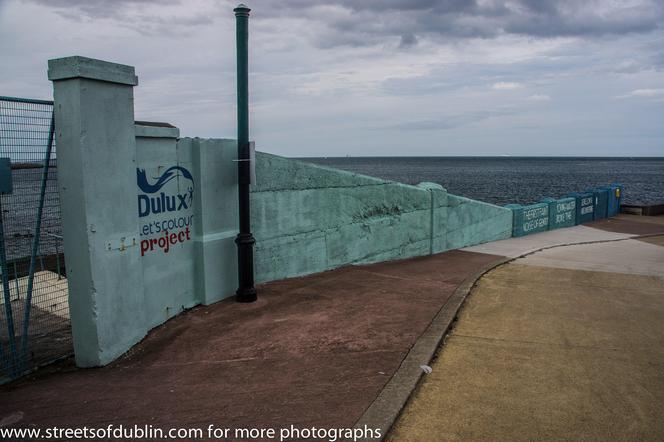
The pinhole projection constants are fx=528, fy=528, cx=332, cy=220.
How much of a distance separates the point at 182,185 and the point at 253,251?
1.71 m

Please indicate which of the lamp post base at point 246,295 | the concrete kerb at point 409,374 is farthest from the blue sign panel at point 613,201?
the lamp post base at point 246,295

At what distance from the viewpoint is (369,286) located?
27.7 ft

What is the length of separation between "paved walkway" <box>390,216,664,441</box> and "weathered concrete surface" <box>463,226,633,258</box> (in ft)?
11.1

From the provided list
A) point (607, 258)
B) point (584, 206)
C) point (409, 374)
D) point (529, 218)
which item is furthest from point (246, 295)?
point (584, 206)

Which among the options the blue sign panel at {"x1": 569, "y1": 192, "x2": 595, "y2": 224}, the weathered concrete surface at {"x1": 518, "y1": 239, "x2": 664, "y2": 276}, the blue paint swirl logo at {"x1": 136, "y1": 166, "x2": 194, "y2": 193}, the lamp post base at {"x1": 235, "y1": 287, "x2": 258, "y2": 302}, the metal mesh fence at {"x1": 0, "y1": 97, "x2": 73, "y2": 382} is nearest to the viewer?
the metal mesh fence at {"x1": 0, "y1": 97, "x2": 73, "y2": 382}

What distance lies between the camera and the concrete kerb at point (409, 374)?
4172mm

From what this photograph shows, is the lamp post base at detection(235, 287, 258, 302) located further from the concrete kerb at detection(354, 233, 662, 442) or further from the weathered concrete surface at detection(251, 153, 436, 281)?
the concrete kerb at detection(354, 233, 662, 442)

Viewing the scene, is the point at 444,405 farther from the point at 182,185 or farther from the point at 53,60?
the point at 53,60

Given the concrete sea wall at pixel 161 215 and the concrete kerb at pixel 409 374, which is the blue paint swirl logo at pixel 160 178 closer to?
the concrete sea wall at pixel 161 215

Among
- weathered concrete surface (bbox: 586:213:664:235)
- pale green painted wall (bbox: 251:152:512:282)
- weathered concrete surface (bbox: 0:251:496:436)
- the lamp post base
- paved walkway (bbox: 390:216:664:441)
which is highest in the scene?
pale green painted wall (bbox: 251:152:512:282)

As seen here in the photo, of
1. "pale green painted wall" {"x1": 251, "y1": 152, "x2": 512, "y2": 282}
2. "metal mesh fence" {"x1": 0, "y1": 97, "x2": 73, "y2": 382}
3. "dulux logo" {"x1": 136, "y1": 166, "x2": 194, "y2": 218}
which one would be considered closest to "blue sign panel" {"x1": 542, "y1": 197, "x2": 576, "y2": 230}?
"pale green painted wall" {"x1": 251, "y1": 152, "x2": 512, "y2": 282}

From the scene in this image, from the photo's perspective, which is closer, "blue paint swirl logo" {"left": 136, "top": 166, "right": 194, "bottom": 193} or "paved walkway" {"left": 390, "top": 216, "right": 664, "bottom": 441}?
"paved walkway" {"left": 390, "top": 216, "right": 664, "bottom": 441}

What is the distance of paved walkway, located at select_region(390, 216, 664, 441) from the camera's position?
13.8 ft

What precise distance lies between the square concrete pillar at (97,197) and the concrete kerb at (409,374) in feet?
9.32
